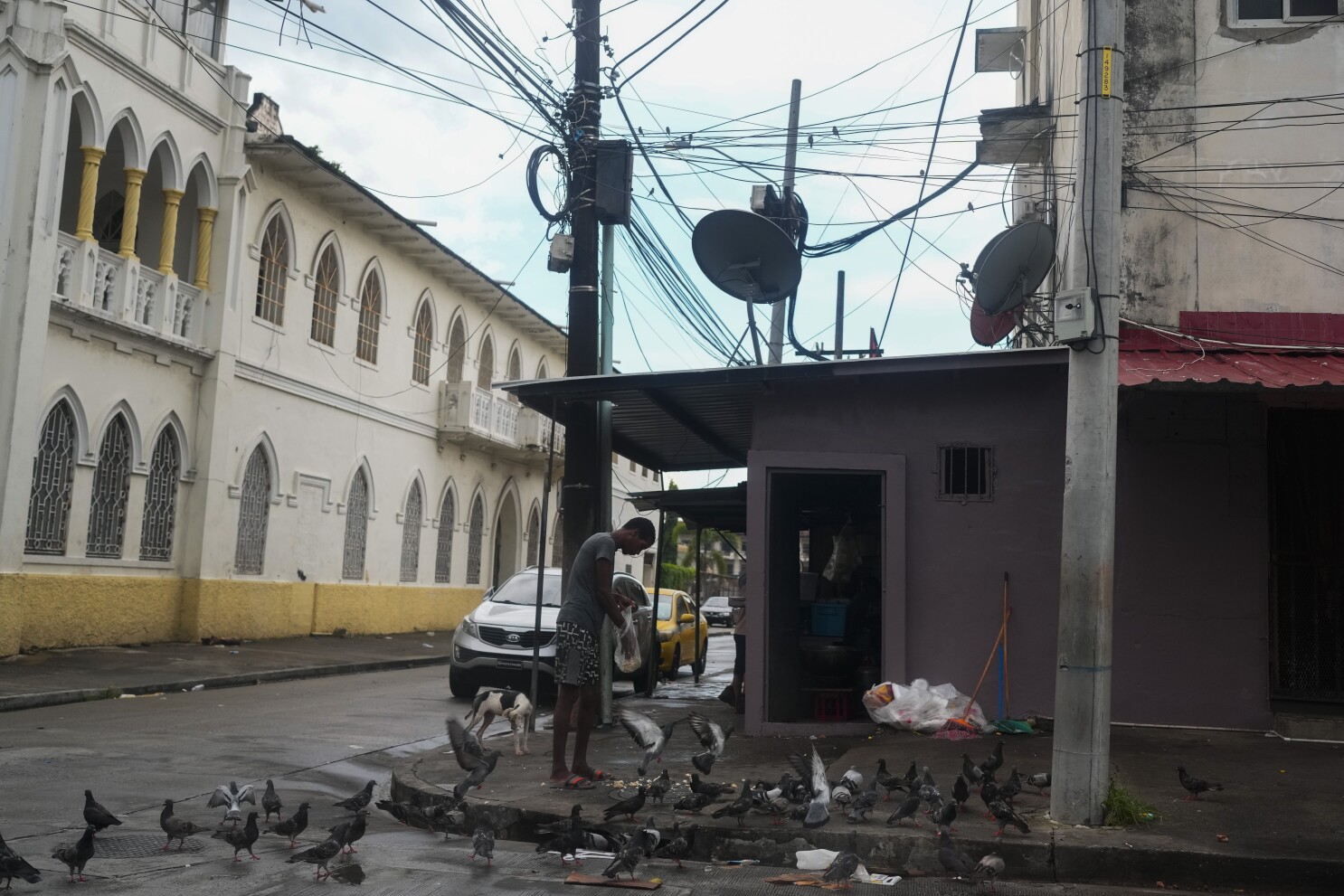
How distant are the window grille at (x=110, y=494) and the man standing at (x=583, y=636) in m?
12.4

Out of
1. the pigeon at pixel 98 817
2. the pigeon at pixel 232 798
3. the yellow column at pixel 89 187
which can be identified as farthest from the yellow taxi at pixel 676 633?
the pigeon at pixel 98 817

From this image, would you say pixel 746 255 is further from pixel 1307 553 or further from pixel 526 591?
pixel 526 591

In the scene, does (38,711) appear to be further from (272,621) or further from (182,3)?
(182,3)

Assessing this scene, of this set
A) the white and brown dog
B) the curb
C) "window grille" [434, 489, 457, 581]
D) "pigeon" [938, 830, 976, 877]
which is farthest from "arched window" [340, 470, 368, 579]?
"pigeon" [938, 830, 976, 877]

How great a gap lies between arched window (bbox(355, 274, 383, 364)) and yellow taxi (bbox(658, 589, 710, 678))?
10267mm

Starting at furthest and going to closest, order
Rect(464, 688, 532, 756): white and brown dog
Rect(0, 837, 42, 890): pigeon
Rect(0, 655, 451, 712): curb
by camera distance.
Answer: Rect(0, 655, 451, 712): curb, Rect(464, 688, 532, 756): white and brown dog, Rect(0, 837, 42, 890): pigeon

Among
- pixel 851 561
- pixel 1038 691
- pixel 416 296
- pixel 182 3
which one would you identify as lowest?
pixel 1038 691

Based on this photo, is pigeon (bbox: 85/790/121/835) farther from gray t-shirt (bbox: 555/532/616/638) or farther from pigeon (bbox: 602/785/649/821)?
gray t-shirt (bbox: 555/532/616/638)

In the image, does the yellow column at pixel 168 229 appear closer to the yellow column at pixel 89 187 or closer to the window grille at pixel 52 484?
the yellow column at pixel 89 187

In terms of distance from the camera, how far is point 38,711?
41.2ft

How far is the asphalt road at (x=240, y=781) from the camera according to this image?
5.93m

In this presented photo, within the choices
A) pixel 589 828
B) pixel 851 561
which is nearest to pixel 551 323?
pixel 851 561

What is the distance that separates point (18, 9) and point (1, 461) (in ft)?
19.4

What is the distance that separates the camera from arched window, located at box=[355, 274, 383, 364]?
26.2m
